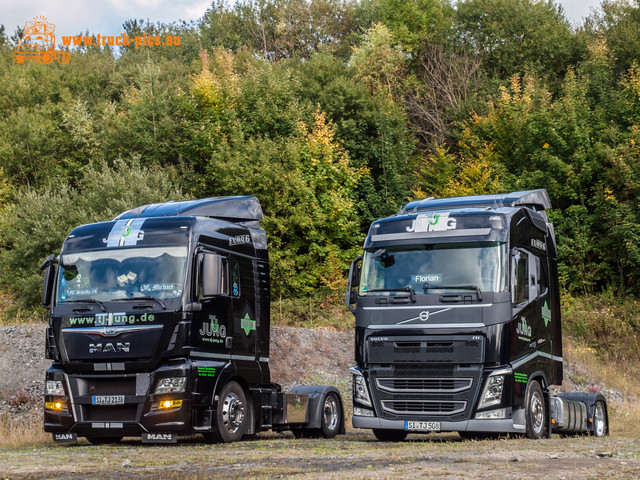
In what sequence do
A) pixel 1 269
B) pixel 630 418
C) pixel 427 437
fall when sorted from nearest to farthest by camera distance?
pixel 427 437 < pixel 630 418 < pixel 1 269

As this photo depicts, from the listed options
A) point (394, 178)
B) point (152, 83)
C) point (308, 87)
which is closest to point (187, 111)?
point (152, 83)

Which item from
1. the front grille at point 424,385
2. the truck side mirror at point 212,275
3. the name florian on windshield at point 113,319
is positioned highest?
the truck side mirror at point 212,275

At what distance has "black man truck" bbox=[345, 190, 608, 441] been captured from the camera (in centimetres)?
1270

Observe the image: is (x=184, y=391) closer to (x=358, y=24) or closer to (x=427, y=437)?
(x=427, y=437)

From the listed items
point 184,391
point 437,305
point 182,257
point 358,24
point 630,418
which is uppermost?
point 358,24

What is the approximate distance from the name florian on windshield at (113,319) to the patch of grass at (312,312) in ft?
64.4

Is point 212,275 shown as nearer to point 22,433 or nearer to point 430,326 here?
point 430,326

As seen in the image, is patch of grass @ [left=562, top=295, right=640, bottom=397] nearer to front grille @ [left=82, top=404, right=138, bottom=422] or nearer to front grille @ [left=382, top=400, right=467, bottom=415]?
front grille @ [left=382, top=400, right=467, bottom=415]

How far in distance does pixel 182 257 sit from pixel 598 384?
17255mm

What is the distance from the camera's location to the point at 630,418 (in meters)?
20.6

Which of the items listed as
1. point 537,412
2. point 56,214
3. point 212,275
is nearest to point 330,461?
point 212,275

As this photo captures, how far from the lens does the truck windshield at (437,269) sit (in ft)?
42.4

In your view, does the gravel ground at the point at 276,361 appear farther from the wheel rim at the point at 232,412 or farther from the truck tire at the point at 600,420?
the truck tire at the point at 600,420

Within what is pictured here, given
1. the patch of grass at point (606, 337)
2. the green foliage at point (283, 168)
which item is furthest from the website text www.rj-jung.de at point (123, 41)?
the patch of grass at point (606, 337)
